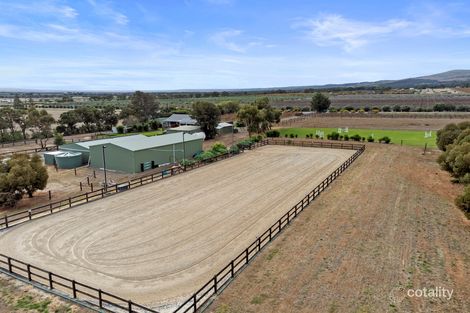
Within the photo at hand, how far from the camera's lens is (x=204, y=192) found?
23.7m

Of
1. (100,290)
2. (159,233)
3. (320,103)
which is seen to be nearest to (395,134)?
(320,103)

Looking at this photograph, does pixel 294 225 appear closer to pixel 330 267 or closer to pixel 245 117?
pixel 330 267

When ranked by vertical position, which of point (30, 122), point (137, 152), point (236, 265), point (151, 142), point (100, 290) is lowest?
point (236, 265)

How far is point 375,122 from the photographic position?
67000 millimetres

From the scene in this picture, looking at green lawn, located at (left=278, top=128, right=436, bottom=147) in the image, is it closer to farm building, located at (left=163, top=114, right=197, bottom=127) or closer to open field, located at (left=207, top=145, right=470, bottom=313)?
farm building, located at (left=163, top=114, right=197, bottom=127)

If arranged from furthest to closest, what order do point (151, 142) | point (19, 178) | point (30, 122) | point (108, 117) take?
point (108, 117) → point (30, 122) → point (151, 142) → point (19, 178)

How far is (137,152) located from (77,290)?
20.9 m

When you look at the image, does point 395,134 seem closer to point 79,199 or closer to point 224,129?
point 224,129

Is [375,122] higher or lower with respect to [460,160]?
lower

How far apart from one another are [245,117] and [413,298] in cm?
4274

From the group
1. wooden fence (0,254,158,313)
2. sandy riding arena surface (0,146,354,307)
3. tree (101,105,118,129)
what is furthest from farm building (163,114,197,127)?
wooden fence (0,254,158,313)

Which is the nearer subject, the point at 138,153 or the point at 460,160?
the point at 460,160

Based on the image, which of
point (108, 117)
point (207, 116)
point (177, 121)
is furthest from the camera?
point (177, 121)

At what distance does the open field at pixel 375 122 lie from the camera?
60778 mm
